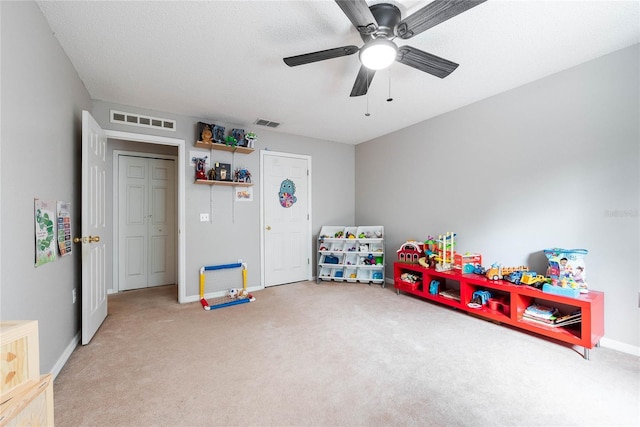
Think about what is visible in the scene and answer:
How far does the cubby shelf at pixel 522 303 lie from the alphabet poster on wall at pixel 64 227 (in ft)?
11.4

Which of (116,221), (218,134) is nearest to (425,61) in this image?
(218,134)

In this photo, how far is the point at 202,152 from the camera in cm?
355

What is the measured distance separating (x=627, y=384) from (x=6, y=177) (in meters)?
3.85

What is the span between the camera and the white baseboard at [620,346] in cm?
205

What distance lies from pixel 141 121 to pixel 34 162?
183cm

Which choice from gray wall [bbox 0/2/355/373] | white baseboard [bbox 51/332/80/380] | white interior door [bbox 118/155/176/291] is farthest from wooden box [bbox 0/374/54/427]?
white interior door [bbox 118/155/176/291]

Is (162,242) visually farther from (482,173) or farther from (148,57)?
(482,173)

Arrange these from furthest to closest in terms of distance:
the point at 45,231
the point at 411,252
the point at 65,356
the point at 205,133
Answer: the point at 411,252 < the point at 205,133 < the point at 65,356 < the point at 45,231

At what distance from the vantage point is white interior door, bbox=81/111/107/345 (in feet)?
7.26

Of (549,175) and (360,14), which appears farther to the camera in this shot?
(549,175)

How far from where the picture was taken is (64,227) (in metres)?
2.04

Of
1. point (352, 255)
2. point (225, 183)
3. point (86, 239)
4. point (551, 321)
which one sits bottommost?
point (551, 321)

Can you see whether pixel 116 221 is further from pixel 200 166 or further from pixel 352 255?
pixel 352 255

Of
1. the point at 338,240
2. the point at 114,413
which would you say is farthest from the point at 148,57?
the point at 338,240
